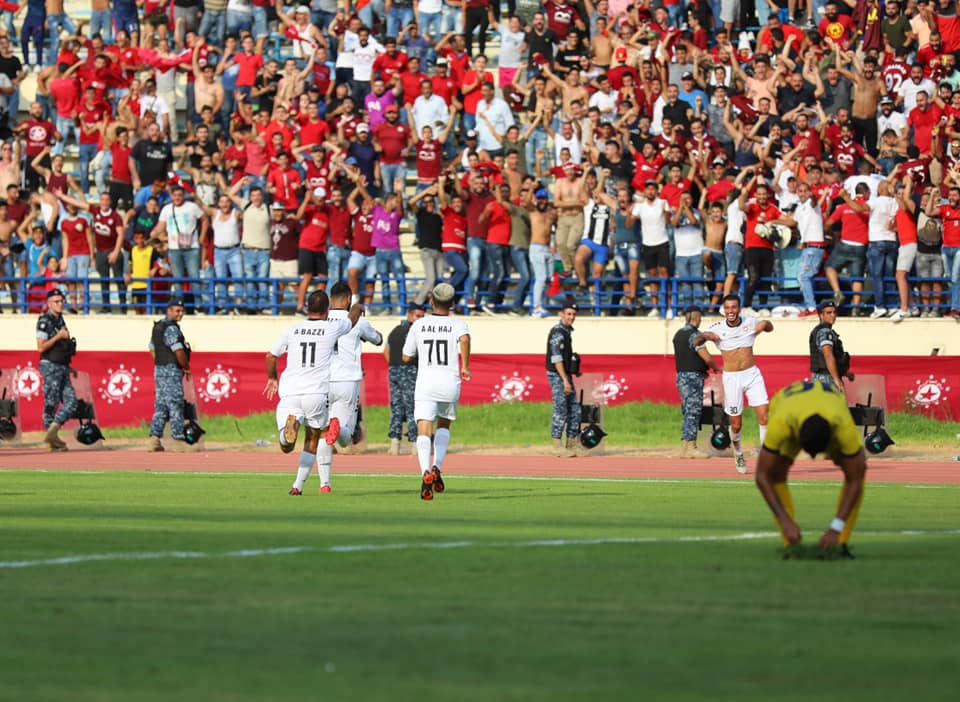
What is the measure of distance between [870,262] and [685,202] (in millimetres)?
3345

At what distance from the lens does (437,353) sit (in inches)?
717

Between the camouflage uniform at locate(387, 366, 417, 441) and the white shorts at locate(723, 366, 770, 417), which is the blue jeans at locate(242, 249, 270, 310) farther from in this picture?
the white shorts at locate(723, 366, 770, 417)

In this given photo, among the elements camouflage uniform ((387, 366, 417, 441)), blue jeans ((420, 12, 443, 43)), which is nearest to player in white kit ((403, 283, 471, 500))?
camouflage uniform ((387, 366, 417, 441))

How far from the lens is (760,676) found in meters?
7.47

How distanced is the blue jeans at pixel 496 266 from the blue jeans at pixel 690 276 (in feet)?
10.5

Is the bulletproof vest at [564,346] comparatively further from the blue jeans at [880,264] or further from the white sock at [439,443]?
the white sock at [439,443]

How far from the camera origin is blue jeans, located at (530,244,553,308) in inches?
1226

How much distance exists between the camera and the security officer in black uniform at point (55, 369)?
28.6 metres

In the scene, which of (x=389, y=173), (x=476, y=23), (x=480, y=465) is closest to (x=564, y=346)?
(x=480, y=465)

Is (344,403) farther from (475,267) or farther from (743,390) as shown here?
(475,267)

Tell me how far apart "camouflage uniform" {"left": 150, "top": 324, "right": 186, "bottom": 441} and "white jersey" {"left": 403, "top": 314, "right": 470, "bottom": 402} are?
1101 cm

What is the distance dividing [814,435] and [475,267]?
21599 millimetres

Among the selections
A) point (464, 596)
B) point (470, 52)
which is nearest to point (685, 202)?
point (470, 52)

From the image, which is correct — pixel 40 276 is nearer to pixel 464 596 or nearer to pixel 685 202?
pixel 685 202
